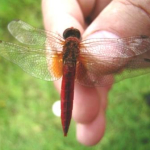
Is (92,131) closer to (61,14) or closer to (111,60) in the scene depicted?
(111,60)

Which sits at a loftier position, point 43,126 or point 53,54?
point 53,54

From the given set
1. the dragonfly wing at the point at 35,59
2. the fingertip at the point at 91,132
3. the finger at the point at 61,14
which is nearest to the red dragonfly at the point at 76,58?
the dragonfly wing at the point at 35,59

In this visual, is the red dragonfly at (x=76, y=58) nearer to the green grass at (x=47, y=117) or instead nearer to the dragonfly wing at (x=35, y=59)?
the dragonfly wing at (x=35, y=59)

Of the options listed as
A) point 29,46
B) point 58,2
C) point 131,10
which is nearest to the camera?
point 131,10

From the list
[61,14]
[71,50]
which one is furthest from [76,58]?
[61,14]

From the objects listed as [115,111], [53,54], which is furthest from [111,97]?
[53,54]

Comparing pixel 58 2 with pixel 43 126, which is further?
pixel 43 126

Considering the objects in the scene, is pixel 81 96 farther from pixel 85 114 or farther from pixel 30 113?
pixel 30 113
